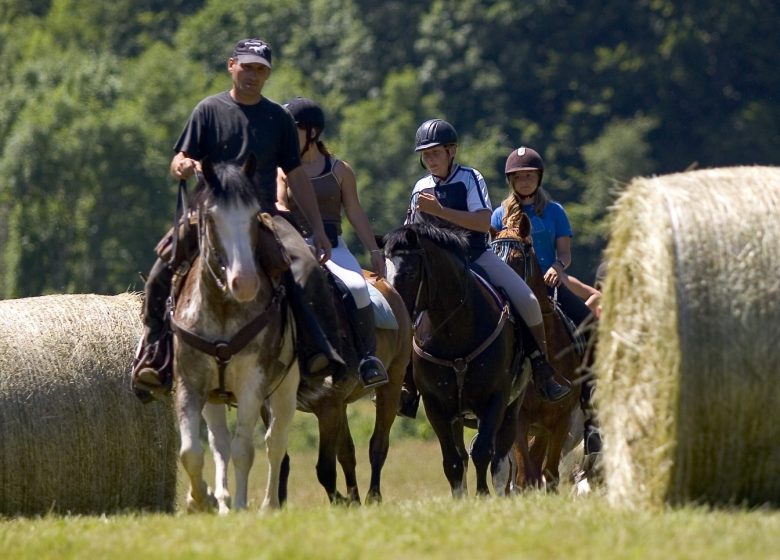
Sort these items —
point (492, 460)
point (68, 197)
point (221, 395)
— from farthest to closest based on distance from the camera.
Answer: point (68, 197) < point (492, 460) < point (221, 395)

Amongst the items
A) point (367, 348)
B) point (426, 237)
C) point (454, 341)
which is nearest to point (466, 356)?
point (454, 341)

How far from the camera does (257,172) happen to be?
12.6m

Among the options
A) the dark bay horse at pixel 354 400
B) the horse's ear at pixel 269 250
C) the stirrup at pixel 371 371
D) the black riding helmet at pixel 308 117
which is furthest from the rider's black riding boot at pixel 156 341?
the black riding helmet at pixel 308 117

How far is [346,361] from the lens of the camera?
13484mm

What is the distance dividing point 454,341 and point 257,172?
9.77ft

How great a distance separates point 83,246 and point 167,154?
4.19 metres

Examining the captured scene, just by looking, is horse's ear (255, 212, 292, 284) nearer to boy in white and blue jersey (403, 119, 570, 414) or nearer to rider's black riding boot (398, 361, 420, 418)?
boy in white and blue jersey (403, 119, 570, 414)

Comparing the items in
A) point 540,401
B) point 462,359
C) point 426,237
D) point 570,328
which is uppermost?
point 426,237

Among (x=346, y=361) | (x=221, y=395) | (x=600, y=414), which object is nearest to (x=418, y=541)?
(x=600, y=414)

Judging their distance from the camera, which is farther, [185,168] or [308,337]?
[308,337]

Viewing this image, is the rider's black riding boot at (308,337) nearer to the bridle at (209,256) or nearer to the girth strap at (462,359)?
the bridle at (209,256)

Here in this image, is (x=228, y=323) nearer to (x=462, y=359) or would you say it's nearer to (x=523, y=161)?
(x=462, y=359)

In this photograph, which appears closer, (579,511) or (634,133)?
(579,511)

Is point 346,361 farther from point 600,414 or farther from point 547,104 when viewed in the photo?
point 547,104
